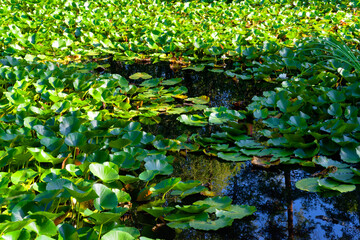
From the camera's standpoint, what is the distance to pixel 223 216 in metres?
1.59

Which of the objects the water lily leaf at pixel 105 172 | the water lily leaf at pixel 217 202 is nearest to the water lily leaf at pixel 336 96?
the water lily leaf at pixel 217 202

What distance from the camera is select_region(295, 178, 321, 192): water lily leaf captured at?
6.00 ft

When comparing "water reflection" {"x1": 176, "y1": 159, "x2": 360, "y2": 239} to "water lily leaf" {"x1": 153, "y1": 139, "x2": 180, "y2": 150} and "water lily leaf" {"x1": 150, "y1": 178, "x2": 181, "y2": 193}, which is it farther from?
"water lily leaf" {"x1": 153, "y1": 139, "x2": 180, "y2": 150}

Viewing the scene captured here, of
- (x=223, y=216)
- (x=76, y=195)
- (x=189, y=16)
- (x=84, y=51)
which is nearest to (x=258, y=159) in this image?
(x=223, y=216)

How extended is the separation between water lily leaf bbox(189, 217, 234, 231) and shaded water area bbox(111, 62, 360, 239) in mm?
80

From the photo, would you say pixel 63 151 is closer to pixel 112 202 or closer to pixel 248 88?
Result: pixel 112 202

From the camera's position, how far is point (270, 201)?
72.1 inches

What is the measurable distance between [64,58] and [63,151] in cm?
239

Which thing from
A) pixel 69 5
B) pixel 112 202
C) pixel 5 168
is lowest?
pixel 69 5

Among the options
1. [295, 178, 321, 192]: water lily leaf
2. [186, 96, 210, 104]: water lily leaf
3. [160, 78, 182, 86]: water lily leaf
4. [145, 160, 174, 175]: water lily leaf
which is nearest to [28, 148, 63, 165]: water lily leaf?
[145, 160, 174, 175]: water lily leaf

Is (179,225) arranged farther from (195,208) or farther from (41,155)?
(41,155)

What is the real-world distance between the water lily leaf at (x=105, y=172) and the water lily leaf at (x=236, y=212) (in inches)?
17.6

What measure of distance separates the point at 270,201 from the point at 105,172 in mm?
784

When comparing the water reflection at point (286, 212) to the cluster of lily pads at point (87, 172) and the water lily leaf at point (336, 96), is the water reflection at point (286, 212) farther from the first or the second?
the water lily leaf at point (336, 96)
